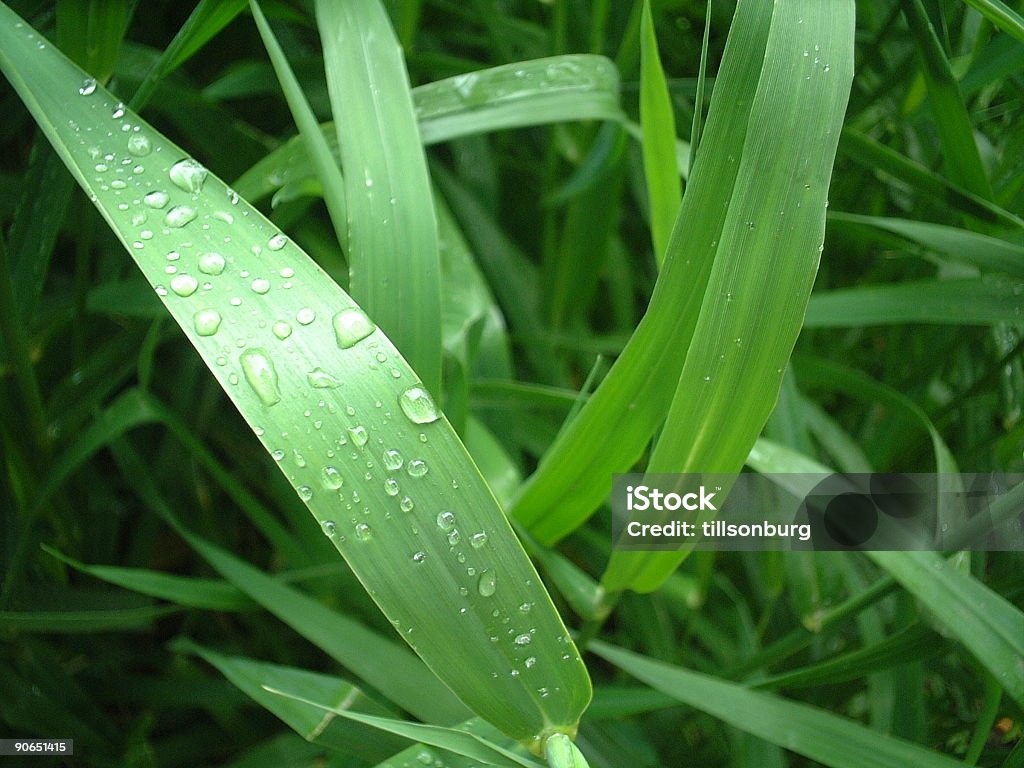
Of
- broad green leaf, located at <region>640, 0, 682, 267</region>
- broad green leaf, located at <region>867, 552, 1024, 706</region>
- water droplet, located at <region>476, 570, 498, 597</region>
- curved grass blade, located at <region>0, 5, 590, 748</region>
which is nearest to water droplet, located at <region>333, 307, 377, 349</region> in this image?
curved grass blade, located at <region>0, 5, 590, 748</region>

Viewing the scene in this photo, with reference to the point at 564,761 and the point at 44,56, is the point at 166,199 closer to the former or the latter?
the point at 44,56

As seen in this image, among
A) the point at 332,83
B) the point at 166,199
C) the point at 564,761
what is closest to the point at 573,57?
the point at 332,83

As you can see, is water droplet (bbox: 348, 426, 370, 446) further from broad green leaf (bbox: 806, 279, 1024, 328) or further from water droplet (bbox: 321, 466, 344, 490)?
broad green leaf (bbox: 806, 279, 1024, 328)

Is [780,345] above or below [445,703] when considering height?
above

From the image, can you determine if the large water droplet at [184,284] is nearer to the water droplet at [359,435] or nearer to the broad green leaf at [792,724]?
the water droplet at [359,435]

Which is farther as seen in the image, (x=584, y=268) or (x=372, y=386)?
(x=584, y=268)

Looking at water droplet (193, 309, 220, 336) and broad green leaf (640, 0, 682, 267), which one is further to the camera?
broad green leaf (640, 0, 682, 267)
